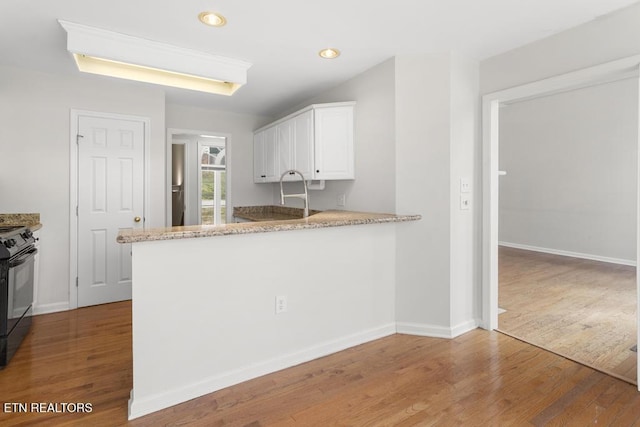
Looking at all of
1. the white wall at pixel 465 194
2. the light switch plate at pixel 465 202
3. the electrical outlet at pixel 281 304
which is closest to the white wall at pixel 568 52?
the white wall at pixel 465 194

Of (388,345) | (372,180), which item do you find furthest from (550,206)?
(388,345)

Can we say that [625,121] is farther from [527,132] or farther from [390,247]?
[390,247]

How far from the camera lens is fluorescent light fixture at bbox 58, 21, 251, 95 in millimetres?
2330

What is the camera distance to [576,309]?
11.0 feet

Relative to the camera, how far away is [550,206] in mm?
6133

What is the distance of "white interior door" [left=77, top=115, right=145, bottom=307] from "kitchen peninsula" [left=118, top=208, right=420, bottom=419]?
6.53 feet

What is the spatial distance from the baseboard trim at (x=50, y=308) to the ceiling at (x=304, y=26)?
2.28 metres

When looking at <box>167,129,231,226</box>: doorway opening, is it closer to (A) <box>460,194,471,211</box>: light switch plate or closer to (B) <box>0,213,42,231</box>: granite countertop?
(B) <box>0,213,42,231</box>: granite countertop

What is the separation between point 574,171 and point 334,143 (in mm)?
4927

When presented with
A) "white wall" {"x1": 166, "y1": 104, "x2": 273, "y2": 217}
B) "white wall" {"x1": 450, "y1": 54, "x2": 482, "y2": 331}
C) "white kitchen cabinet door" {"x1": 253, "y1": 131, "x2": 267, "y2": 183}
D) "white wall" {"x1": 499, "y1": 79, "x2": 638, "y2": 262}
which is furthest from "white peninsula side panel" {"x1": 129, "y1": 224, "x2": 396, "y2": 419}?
"white wall" {"x1": 499, "y1": 79, "x2": 638, "y2": 262}

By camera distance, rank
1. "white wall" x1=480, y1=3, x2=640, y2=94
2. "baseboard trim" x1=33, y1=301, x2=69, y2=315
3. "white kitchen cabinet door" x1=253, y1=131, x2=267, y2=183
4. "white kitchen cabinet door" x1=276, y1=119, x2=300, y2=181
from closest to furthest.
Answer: "white wall" x1=480, y1=3, x2=640, y2=94 → "baseboard trim" x1=33, y1=301, x2=69, y2=315 → "white kitchen cabinet door" x1=276, y1=119, x2=300, y2=181 → "white kitchen cabinet door" x1=253, y1=131, x2=267, y2=183

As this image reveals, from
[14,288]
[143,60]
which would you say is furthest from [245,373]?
[143,60]

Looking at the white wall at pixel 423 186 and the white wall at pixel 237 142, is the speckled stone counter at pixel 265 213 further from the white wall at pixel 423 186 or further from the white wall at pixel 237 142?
→ the white wall at pixel 423 186

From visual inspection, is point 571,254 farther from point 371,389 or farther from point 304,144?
point 371,389
